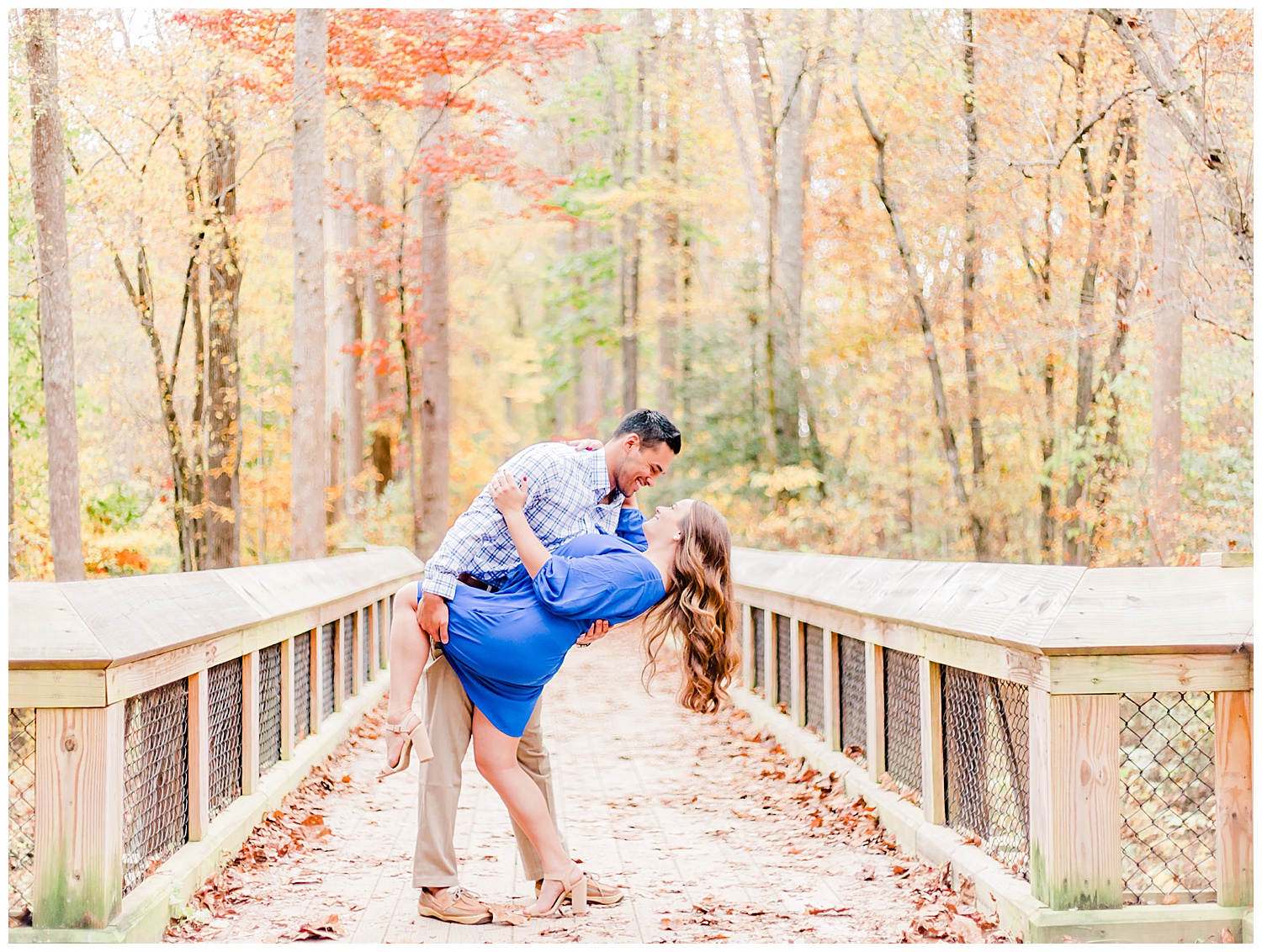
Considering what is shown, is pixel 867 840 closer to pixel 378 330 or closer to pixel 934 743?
pixel 934 743

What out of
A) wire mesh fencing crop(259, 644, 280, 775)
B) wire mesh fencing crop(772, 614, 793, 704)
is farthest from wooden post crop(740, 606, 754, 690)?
wire mesh fencing crop(259, 644, 280, 775)

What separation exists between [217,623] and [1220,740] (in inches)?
142

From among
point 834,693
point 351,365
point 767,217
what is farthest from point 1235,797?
point 351,365

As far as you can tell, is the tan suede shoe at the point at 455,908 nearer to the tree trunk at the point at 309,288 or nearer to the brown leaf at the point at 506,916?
the brown leaf at the point at 506,916

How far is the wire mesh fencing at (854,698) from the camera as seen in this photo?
20.4 ft

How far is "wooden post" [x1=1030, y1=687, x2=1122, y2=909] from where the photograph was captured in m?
3.63

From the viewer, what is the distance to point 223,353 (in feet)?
60.1

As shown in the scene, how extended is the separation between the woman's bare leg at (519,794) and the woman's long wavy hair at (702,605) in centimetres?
60

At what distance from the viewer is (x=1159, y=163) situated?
14133mm

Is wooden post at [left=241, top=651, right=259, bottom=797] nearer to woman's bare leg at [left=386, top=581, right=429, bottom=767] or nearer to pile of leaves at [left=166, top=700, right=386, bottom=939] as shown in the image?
pile of leaves at [left=166, top=700, right=386, bottom=939]

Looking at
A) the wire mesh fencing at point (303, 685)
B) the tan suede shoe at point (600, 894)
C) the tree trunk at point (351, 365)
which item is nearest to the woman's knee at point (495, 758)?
the tan suede shoe at point (600, 894)

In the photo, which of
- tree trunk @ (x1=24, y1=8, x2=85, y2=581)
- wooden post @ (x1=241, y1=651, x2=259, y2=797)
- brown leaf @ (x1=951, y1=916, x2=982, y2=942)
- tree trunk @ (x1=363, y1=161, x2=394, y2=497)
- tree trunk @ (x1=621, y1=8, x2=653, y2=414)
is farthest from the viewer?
tree trunk @ (x1=363, y1=161, x2=394, y2=497)

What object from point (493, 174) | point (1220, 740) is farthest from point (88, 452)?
point (1220, 740)

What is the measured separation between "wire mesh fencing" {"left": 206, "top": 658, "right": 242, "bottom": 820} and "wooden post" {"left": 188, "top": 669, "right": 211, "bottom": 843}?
0.19 meters
